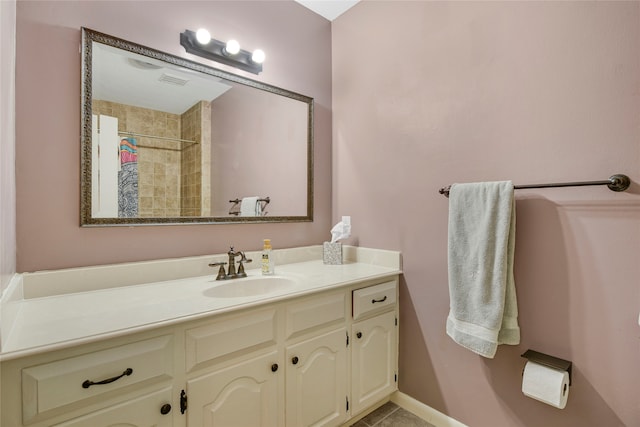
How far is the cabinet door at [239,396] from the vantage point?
1039 millimetres

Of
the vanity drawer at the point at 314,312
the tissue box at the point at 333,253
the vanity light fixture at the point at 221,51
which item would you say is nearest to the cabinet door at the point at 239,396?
the vanity drawer at the point at 314,312

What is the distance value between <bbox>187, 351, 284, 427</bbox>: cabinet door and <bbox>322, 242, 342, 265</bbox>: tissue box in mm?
786

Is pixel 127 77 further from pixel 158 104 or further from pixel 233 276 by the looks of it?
pixel 233 276

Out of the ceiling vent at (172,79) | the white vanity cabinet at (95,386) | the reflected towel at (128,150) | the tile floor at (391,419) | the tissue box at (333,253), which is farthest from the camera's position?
the tissue box at (333,253)

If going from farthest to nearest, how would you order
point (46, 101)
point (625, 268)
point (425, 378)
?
point (425, 378) < point (46, 101) < point (625, 268)

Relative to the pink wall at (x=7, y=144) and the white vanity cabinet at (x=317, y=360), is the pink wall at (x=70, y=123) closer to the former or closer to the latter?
the pink wall at (x=7, y=144)

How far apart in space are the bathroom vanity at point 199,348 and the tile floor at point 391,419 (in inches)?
2.7

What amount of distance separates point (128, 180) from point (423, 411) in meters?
1.94

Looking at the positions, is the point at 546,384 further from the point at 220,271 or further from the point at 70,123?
the point at 70,123

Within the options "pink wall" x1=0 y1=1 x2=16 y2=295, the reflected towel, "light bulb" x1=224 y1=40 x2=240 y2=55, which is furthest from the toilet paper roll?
"light bulb" x1=224 y1=40 x2=240 y2=55

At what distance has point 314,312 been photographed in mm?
1354

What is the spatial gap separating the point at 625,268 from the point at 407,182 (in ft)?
3.16

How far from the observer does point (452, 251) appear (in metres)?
1.41

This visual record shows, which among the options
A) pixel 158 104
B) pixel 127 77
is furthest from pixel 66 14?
pixel 158 104
